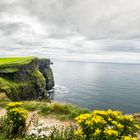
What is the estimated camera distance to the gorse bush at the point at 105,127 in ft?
25.9

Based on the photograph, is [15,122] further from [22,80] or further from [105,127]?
[22,80]

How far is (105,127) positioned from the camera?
834cm

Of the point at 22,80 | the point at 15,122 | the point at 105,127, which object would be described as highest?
the point at 105,127

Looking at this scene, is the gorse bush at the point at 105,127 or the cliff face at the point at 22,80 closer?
the gorse bush at the point at 105,127

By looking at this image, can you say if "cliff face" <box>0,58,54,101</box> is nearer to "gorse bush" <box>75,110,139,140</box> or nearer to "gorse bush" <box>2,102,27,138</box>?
Answer: "gorse bush" <box>2,102,27,138</box>

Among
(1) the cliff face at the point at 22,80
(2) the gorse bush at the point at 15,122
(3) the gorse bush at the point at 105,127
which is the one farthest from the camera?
(1) the cliff face at the point at 22,80

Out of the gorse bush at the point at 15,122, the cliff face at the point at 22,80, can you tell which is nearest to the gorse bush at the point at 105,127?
the gorse bush at the point at 15,122

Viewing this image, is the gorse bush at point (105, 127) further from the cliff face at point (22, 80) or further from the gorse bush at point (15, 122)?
the cliff face at point (22, 80)

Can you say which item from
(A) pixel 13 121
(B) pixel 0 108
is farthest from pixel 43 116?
(A) pixel 13 121

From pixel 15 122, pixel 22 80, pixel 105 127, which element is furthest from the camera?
pixel 22 80

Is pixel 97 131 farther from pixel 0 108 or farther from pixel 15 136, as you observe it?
pixel 0 108

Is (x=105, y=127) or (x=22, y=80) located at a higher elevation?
(x=105, y=127)

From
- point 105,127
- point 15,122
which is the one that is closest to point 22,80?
point 15,122

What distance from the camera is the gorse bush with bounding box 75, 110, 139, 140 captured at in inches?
311
